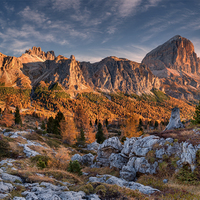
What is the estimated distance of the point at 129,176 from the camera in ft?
64.4

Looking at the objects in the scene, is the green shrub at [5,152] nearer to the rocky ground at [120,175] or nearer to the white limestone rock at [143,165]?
the rocky ground at [120,175]

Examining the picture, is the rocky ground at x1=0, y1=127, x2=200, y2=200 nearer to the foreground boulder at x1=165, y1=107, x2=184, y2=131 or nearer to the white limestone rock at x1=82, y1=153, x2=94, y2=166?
the white limestone rock at x1=82, y1=153, x2=94, y2=166

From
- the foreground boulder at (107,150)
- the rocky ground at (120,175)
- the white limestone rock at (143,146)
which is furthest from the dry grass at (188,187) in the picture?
the foreground boulder at (107,150)

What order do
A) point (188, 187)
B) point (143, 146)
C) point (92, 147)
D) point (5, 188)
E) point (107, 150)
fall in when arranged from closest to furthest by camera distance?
point (5, 188)
point (188, 187)
point (143, 146)
point (107, 150)
point (92, 147)

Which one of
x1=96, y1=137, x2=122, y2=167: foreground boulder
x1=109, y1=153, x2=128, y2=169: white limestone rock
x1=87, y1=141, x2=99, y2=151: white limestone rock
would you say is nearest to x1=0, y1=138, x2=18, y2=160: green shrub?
x1=96, y1=137, x2=122, y2=167: foreground boulder

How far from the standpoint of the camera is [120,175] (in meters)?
20.6

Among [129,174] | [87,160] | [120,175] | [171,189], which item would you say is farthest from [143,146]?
[87,160]

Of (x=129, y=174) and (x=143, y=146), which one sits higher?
(x=143, y=146)

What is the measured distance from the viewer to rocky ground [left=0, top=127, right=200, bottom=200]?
10719 mm

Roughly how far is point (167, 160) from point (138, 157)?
4536 millimetres

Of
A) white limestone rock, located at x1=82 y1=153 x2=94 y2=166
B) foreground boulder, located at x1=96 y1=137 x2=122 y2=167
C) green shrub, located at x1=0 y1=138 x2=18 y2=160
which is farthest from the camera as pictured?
white limestone rock, located at x1=82 y1=153 x2=94 y2=166

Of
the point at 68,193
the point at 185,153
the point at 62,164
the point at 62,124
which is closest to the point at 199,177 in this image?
the point at 185,153

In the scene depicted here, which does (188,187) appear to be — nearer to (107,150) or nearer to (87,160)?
(107,150)

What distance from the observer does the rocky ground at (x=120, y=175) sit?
1072 centimetres
